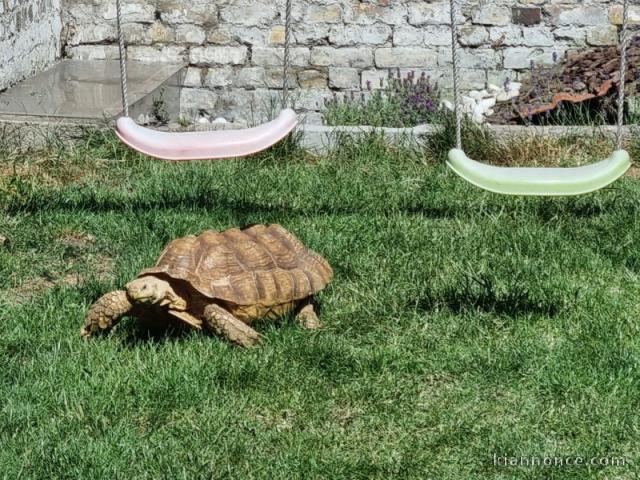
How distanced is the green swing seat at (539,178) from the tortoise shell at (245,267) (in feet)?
2.81

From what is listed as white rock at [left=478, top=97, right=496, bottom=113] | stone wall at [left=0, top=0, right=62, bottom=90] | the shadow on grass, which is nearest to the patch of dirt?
the shadow on grass

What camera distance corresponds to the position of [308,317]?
197 inches

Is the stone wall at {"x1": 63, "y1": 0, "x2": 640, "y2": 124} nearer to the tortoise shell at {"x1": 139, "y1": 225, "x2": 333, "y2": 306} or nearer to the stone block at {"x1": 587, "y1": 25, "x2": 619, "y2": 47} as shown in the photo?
the stone block at {"x1": 587, "y1": 25, "x2": 619, "y2": 47}

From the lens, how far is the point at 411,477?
3.79 metres

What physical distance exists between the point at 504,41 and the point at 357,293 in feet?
19.8

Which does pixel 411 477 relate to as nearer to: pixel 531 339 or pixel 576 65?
pixel 531 339

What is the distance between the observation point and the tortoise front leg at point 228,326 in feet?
15.3

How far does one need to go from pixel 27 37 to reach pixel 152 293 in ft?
19.6

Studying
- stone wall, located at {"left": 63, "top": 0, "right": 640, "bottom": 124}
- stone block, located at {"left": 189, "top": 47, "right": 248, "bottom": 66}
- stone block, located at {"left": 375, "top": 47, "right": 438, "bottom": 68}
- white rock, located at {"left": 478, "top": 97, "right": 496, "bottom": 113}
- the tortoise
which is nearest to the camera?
the tortoise

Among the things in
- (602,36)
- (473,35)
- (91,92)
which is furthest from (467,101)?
(91,92)

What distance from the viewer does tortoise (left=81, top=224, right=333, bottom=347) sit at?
467 cm

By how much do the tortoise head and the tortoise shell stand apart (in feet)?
0.18

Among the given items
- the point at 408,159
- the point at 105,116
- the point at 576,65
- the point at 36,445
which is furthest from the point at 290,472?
the point at 576,65

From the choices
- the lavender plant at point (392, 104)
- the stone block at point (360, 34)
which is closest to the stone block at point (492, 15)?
the lavender plant at point (392, 104)
